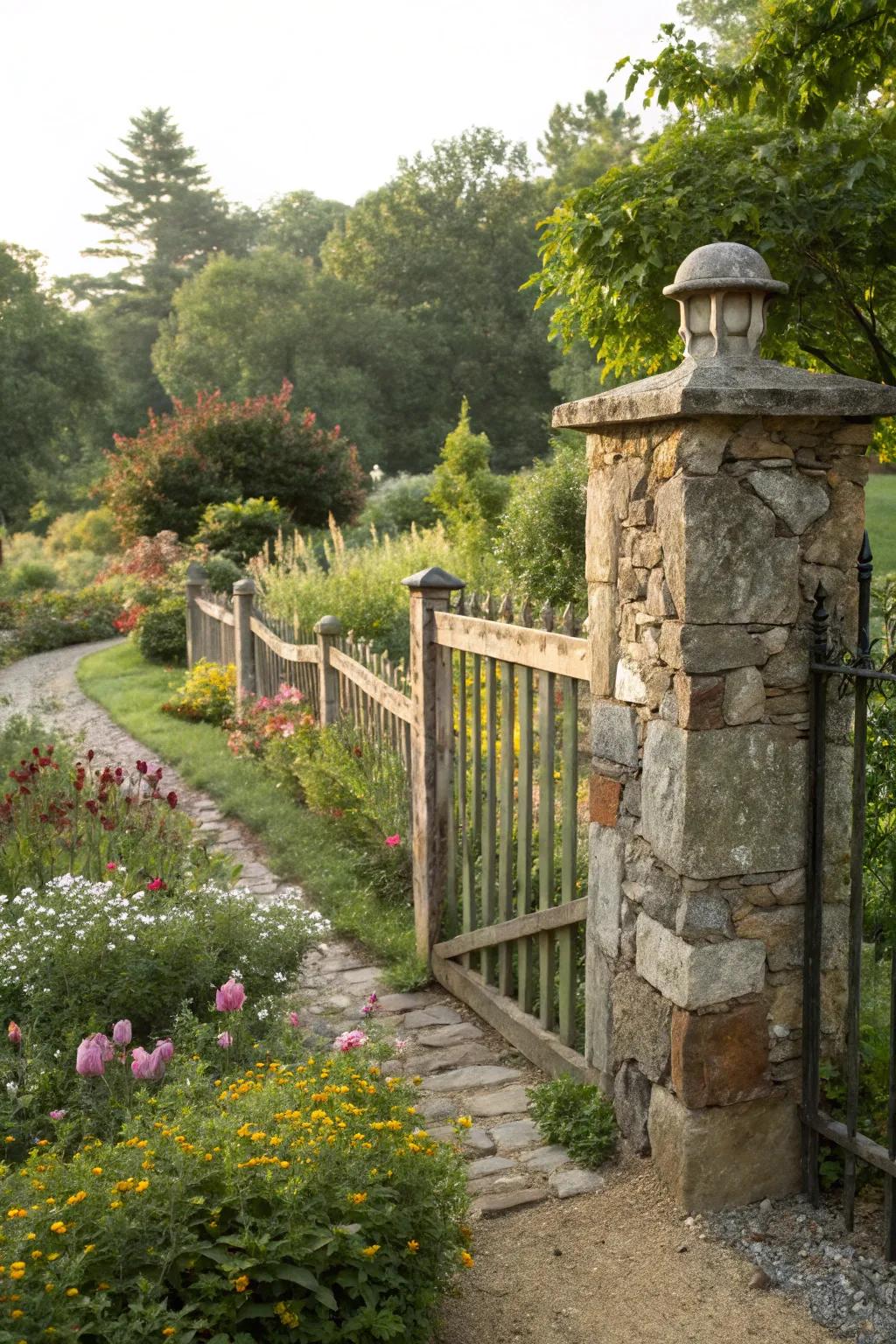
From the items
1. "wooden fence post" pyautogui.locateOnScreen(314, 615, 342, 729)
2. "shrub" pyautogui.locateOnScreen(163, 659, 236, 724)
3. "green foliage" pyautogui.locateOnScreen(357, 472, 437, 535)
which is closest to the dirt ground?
"wooden fence post" pyautogui.locateOnScreen(314, 615, 342, 729)

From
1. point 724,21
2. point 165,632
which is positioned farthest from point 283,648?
point 724,21

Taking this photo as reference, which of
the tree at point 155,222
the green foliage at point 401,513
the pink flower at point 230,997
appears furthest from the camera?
the tree at point 155,222

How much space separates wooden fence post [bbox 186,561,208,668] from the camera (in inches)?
524

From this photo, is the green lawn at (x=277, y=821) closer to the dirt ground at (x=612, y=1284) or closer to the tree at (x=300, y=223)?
the dirt ground at (x=612, y=1284)

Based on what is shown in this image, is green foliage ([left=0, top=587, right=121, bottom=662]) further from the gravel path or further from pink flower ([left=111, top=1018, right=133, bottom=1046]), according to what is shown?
the gravel path

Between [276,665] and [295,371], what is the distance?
85.2ft

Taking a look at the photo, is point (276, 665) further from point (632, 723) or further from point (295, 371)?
point (295, 371)

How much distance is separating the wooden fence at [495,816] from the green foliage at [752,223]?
8.72 feet

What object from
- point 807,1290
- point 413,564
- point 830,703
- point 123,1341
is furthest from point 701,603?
point 413,564

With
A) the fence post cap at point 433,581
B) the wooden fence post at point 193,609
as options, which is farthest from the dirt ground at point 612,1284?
the wooden fence post at point 193,609

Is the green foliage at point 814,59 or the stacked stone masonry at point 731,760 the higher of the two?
the green foliage at point 814,59

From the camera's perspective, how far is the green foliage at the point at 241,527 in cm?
1683

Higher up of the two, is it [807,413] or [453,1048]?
[807,413]

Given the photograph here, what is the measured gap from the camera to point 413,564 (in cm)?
1150
